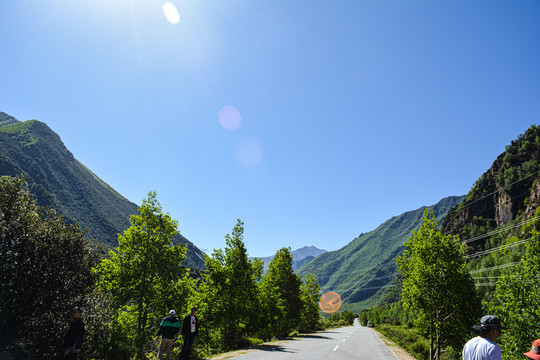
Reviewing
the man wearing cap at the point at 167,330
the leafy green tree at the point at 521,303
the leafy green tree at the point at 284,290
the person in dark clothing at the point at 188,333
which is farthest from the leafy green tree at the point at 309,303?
the leafy green tree at the point at 521,303

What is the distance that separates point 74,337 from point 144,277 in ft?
36.5

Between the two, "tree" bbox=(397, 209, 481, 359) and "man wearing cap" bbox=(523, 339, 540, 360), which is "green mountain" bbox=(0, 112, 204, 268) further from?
"man wearing cap" bbox=(523, 339, 540, 360)

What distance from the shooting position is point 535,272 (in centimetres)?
929

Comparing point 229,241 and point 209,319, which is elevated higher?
point 229,241

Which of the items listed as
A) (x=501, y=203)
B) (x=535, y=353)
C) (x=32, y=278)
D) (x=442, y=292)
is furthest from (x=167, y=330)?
(x=501, y=203)

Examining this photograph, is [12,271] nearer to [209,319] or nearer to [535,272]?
[209,319]

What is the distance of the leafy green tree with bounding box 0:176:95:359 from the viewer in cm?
1056

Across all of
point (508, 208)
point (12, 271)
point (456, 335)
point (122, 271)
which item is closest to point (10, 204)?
point (12, 271)

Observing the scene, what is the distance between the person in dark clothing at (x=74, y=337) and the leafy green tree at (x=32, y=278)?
14.8 feet

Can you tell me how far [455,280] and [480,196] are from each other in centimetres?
15678

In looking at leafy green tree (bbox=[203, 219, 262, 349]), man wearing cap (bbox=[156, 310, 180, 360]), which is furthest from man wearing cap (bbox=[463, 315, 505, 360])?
leafy green tree (bbox=[203, 219, 262, 349])

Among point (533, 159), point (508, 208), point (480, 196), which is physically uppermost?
point (533, 159)

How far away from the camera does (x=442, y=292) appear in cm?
1691

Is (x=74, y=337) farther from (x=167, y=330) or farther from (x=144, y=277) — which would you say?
(x=144, y=277)
